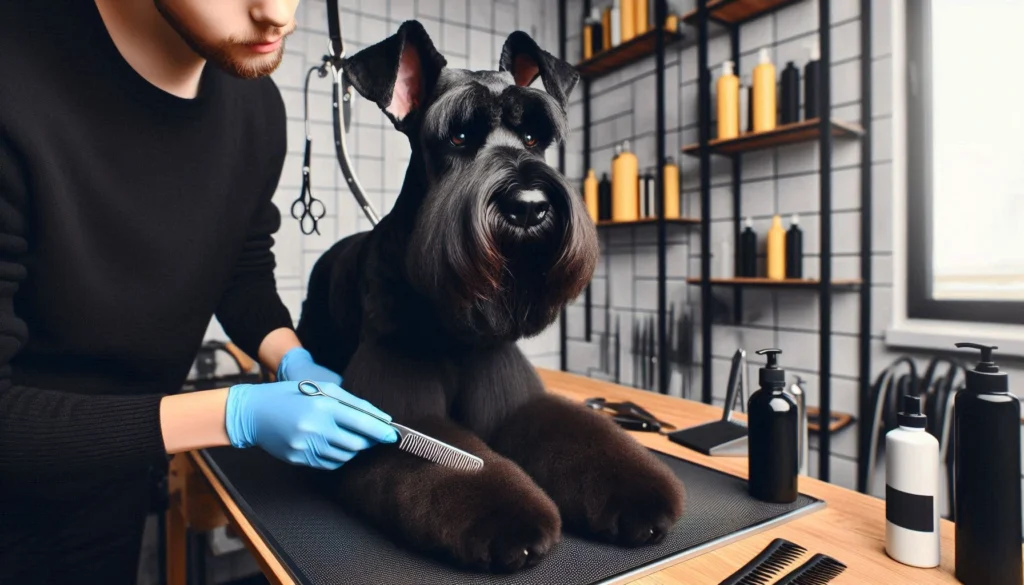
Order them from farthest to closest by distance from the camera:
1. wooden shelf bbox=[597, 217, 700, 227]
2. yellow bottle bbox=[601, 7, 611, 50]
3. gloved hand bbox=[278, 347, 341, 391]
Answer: yellow bottle bbox=[601, 7, 611, 50]
wooden shelf bbox=[597, 217, 700, 227]
gloved hand bbox=[278, 347, 341, 391]

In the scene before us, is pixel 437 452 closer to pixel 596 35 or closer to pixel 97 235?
pixel 97 235

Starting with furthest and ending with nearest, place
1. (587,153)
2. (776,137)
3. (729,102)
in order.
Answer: (587,153), (729,102), (776,137)

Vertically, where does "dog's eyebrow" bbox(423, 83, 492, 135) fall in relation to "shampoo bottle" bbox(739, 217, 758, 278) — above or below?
above

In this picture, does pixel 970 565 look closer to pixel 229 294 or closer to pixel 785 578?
pixel 785 578

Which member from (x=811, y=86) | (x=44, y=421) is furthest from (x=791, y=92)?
(x=44, y=421)

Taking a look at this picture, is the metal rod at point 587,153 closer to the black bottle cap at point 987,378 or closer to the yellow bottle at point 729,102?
the yellow bottle at point 729,102

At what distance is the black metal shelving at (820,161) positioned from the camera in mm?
1748

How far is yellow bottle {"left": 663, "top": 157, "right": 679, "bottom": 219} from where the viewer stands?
236 cm

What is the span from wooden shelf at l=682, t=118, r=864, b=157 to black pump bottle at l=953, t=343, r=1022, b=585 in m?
1.40

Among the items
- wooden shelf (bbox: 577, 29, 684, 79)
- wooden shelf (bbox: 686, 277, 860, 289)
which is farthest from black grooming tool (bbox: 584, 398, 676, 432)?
wooden shelf (bbox: 577, 29, 684, 79)

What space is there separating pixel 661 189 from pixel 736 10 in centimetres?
68

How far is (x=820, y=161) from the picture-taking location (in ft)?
5.74

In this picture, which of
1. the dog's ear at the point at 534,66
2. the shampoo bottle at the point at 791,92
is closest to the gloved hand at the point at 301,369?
the dog's ear at the point at 534,66

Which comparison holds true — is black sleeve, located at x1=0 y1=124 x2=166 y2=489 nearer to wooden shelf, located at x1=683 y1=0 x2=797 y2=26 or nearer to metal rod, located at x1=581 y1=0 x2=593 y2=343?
wooden shelf, located at x1=683 y1=0 x2=797 y2=26
